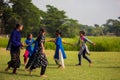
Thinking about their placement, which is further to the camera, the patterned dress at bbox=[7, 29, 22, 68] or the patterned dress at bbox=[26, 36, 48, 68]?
the patterned dress at bbox=[7, 29, 22, 68]

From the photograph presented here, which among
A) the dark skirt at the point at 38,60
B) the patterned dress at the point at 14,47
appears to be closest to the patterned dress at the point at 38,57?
the dark skirt at the point at 38,60

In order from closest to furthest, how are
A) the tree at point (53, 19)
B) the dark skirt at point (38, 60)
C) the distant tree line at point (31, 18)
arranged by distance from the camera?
the dark skirt at point (38, 60), the distant tree line at point (31, 18), the tree at point (53, 19)

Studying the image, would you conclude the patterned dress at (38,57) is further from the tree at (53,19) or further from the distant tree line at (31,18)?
the tree at (53,19)

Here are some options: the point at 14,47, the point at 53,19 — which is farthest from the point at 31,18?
the point at 14,47

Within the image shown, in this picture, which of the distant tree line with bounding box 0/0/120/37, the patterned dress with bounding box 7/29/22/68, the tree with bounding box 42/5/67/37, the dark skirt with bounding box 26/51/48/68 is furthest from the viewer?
the tree with bounding box 42/5/67/37

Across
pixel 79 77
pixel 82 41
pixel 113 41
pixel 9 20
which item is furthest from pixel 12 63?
pixel 9 20

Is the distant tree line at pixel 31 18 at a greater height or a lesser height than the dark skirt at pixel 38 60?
greater

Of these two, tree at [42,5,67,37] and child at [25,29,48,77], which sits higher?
tree at [42,5,67,37]

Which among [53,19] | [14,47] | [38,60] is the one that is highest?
[53,19]

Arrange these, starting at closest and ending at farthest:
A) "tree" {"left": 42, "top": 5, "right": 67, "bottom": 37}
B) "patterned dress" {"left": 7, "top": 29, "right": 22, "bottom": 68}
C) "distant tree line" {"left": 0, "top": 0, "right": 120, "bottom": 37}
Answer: "patterned dress" {"left": 7, "top": 29, "right": 22, "bottom": 68} → "distant tree line" {"left": 0, "top": 0, "right": 120, "bottom": 37} → "tree" {"left": 42, "top": 5, "right": 67, "bottom": 37}

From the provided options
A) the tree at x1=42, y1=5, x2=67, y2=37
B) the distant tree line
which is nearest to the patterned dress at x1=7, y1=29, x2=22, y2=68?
the distant tree line

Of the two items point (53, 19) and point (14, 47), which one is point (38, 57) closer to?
point (14, 47)

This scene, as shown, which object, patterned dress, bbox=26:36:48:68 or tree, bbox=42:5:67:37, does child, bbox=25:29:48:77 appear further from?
tree, bbox=42:5:67:37

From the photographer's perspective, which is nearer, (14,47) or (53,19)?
Answer: (14,47)
